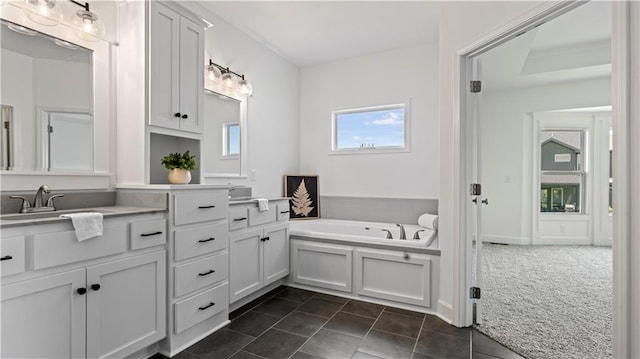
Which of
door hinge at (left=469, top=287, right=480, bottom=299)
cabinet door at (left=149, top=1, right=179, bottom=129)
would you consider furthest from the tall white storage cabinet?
door hinge at (left=469, top=287, right=480, bottom=299)

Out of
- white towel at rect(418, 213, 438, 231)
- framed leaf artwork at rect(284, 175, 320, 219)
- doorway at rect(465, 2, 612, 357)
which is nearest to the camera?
white towel at rect(418, 213, 438, 231)

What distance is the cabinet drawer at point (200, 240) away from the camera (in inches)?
75.3

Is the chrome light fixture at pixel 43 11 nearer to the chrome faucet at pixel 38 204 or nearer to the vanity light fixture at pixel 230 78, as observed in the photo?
the chrome faucet at pixel 38 204

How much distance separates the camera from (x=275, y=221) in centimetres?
291

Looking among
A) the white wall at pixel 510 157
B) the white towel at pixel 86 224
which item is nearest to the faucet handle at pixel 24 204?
the white towel at pixel 86 224

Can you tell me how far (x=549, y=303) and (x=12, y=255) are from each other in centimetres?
361

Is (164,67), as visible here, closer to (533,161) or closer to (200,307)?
(200,307)

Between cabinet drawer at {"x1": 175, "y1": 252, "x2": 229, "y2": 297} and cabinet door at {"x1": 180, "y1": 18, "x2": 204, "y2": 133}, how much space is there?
1.00 metres

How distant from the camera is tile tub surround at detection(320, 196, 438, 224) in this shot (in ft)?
12.0

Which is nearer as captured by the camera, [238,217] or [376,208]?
[238,217]

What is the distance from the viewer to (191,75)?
91.6 inches

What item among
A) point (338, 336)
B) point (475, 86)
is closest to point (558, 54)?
point (475, 86)

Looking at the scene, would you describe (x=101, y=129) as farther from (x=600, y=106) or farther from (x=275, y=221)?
(x=600, y=106)

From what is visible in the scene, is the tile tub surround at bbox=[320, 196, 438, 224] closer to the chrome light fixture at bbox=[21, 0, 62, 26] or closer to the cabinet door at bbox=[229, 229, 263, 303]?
the cabinet door at bbox=[229, 229, 263, 303]
